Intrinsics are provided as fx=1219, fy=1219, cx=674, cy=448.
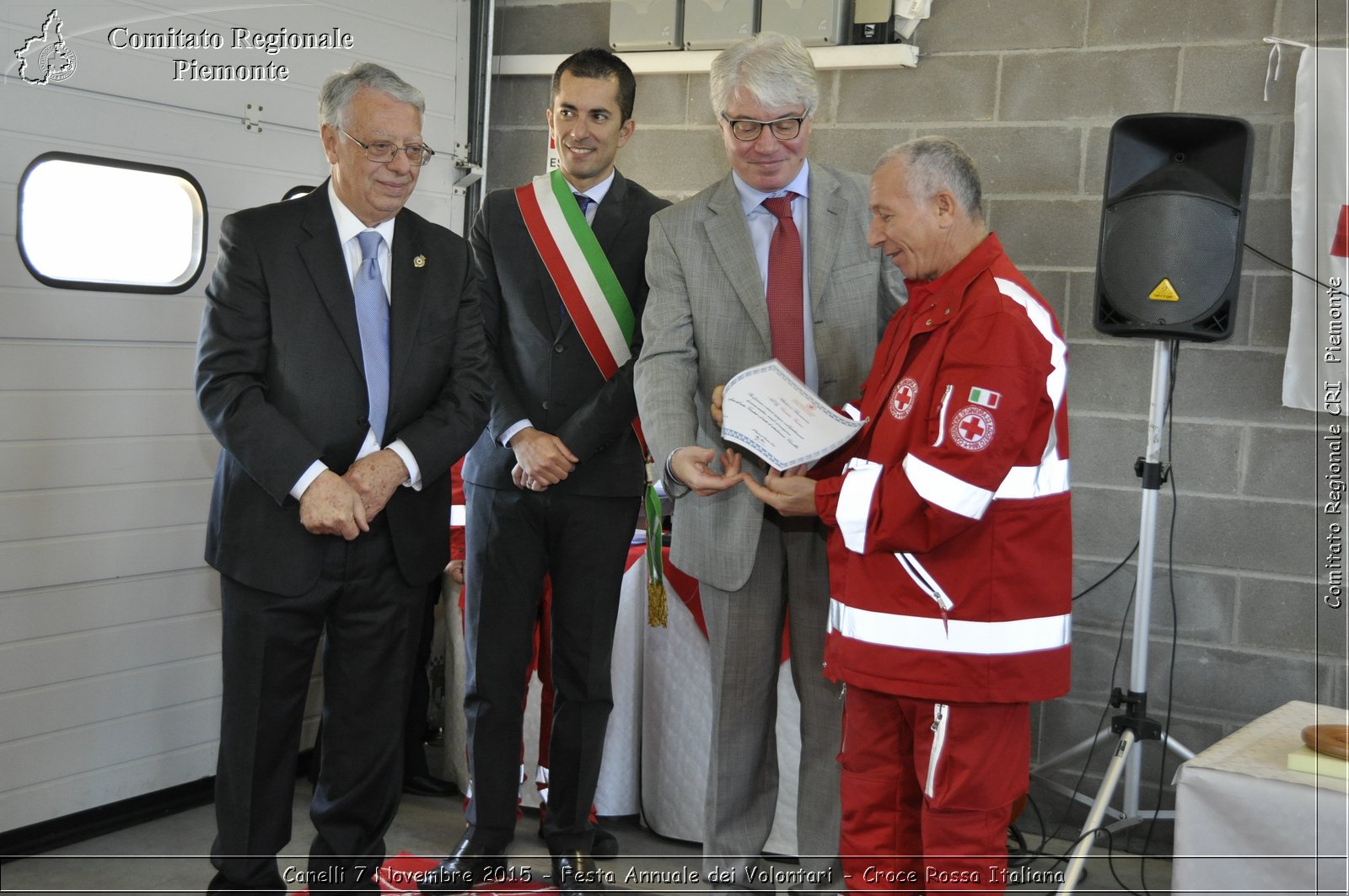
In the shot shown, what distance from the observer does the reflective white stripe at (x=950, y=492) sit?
1.94m

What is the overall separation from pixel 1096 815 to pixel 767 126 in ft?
5.45

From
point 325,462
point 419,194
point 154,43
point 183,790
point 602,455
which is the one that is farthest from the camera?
point 419,194

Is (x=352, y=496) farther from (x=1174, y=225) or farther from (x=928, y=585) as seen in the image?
(x=1174, y=225)

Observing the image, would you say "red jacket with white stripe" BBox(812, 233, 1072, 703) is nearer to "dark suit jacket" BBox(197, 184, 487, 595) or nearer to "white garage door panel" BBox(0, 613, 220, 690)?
"dark suit jacket" BBox(197, 184, 487, 595)

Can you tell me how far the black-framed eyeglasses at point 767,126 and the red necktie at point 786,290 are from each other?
14 cm

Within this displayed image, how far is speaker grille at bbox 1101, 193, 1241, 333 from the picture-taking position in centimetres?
293

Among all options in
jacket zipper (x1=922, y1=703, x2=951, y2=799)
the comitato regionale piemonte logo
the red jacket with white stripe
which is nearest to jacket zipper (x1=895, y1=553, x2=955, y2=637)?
the red jacket with white stripe

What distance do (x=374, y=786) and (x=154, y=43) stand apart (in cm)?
196

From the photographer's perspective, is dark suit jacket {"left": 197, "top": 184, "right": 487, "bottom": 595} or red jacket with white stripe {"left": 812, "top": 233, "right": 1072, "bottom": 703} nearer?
red jacket with white stripe {"left": 812, "top": 233, "right": 1072, "bottom": 703}

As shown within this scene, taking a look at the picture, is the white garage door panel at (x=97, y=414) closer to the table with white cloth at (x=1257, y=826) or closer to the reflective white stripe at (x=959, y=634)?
the reflective white stripe at (x=959, y=634)

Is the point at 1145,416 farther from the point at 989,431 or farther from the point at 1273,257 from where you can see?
the point at 989,431

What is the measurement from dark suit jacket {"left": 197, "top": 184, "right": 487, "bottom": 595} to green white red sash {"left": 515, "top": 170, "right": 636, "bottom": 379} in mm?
330

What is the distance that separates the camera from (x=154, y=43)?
10.2 feet

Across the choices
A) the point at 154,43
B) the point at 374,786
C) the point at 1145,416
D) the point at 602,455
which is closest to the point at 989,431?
the point at 602,455
